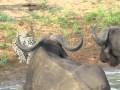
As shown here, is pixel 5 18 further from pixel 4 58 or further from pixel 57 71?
pixel 57 71

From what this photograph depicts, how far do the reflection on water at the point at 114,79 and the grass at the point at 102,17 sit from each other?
4.08m

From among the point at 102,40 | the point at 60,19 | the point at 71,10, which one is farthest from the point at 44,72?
the point at 71,10

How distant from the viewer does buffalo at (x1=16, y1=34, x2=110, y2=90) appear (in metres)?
8.27

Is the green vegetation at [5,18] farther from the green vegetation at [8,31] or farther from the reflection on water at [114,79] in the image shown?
the reflection on water at [114,79]

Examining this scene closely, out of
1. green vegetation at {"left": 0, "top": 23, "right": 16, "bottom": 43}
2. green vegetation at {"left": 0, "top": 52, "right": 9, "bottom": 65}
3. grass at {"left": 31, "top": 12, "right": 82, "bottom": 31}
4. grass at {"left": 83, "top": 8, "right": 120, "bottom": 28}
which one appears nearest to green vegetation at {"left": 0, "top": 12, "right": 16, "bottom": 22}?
green vegetation at {"left": 0, "top": 23, "right": 16, "bottom": 43}

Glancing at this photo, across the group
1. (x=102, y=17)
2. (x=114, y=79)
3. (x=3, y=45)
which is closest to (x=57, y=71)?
(x=114, y=79)

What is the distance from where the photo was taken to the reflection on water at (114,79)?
12922 mm

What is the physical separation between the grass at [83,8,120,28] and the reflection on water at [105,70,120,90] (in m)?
4.08

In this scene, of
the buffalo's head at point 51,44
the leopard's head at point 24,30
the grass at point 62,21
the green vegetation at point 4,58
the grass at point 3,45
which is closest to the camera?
the buffalo's head at point 51,44

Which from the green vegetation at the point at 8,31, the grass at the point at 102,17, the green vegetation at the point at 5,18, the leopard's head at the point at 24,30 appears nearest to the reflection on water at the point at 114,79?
the leopard's head at the point at 24,30

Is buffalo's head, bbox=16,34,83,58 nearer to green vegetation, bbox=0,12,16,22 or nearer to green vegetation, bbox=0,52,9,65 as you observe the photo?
green vegetation, bbox=0,52,9,65

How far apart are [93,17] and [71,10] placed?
3.52ft

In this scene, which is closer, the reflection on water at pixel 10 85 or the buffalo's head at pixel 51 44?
the buffalo's head at pixel 51 44

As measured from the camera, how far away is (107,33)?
37.8 ft
